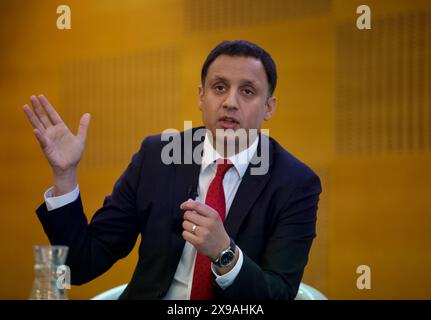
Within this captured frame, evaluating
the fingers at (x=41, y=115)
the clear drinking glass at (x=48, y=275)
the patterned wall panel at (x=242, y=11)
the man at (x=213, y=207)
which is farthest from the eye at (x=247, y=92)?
the patterned wall panel at (x=242, y=11)

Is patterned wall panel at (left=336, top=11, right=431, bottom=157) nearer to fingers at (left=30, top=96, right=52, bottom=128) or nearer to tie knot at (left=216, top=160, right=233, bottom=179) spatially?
tie knot at (left=216, top=160, right=233, bottom=179)

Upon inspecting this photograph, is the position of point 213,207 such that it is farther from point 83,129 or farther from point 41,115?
point 41,115

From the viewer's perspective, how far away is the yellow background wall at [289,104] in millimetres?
3875

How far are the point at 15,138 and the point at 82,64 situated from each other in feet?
3.06

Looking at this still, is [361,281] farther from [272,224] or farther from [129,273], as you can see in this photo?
[272,224]

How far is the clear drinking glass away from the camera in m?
1.12

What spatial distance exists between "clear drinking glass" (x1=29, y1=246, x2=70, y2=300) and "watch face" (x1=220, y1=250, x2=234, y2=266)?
0.50m

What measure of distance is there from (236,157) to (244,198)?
0.17 metres

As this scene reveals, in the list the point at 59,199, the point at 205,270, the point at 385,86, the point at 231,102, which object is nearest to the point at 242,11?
the point at 385,86

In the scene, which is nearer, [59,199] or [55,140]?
[55,140]

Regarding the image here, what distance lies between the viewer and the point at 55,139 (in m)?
1.59

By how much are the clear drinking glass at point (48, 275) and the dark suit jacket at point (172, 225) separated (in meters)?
0.59

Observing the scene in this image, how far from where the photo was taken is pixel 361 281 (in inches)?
156
